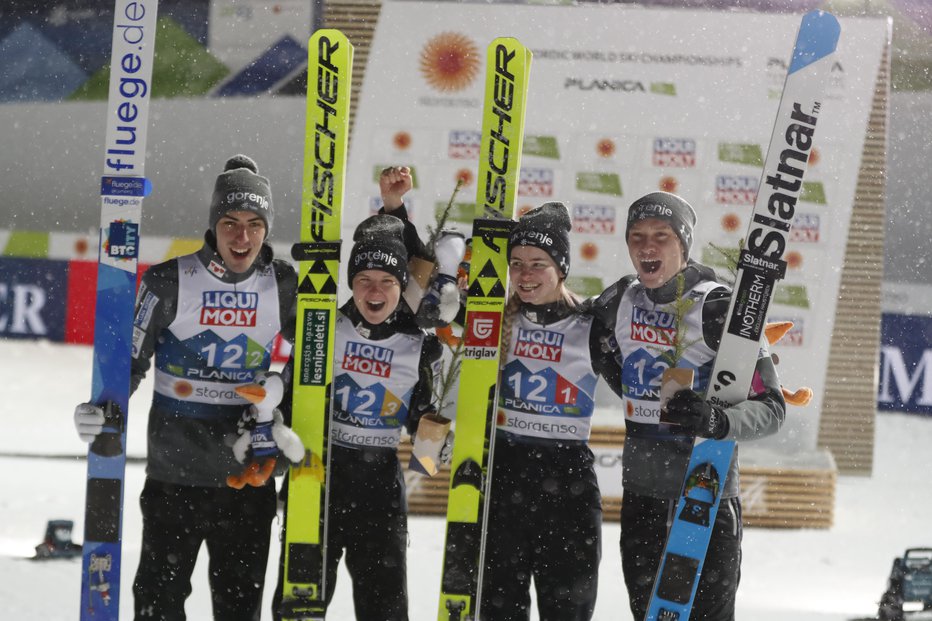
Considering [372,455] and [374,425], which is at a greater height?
[374,425]

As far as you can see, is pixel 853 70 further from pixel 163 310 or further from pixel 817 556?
pixel 163 310

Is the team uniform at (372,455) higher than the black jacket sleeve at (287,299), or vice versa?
the black jacket sleeve at (287,299)

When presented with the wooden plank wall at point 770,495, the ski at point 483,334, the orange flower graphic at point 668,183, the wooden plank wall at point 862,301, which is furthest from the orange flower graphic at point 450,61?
the ski at point 483,334

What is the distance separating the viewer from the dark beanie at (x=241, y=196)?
3.44 metres

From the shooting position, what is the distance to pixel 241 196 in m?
3.45

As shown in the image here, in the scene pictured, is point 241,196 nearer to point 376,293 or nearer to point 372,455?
point 376,293

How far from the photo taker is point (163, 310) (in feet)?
11.5

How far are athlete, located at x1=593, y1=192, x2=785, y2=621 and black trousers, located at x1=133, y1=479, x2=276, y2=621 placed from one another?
4.22 feet

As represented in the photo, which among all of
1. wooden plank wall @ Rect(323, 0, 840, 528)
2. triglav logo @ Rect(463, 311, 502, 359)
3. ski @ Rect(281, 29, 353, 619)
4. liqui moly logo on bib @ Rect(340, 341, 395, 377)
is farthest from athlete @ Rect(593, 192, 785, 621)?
wooden plank wall @ Rect(323, 0, 840, 528)

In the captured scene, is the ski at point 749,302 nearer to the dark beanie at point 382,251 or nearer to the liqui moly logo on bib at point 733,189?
the dark beanie at point 382,251

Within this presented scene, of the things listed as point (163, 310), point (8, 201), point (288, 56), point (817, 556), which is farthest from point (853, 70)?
point (8, 201)

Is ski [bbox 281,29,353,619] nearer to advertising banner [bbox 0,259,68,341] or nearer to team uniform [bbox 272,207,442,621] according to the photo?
team uniform [bbox 272,207,442,621]

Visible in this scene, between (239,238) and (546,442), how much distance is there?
1252 mm

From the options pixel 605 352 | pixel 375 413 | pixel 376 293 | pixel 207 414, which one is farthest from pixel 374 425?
pixel 605 352
